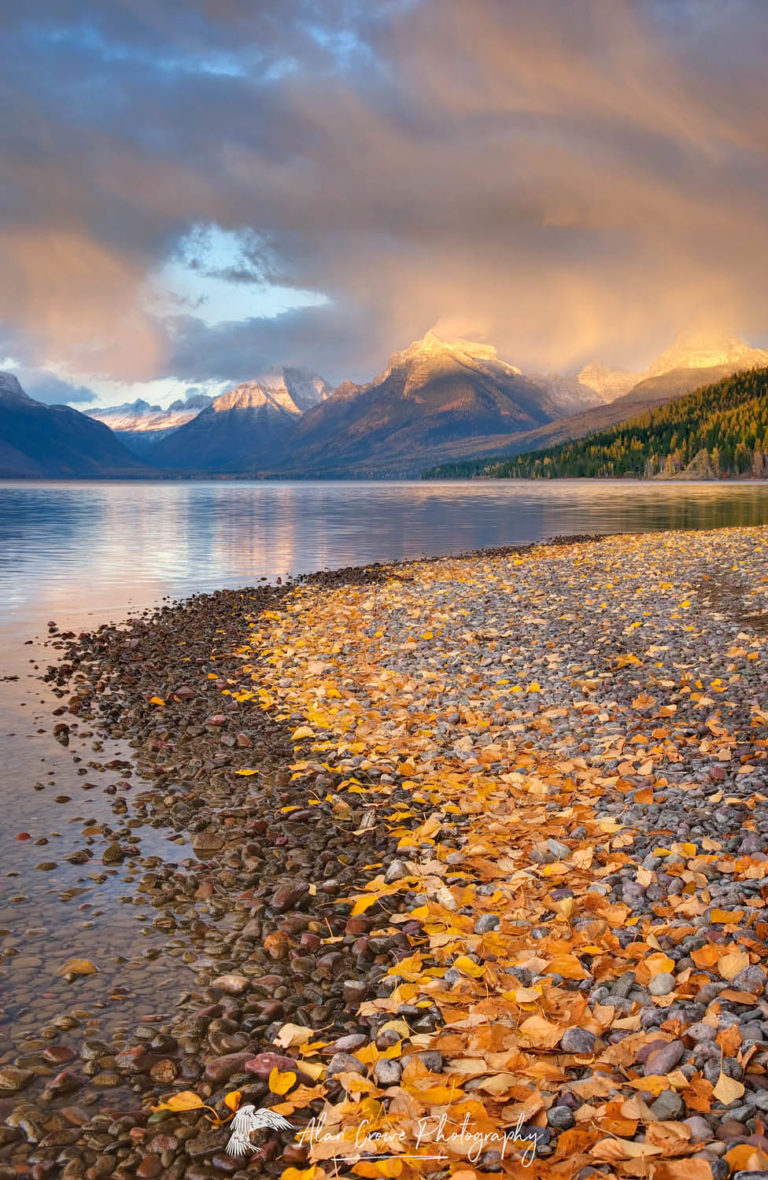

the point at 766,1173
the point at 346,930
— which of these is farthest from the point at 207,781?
the point at 766,1173

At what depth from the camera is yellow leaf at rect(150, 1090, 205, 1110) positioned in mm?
5824

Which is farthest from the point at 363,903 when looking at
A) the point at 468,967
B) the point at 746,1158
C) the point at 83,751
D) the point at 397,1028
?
the point at 83,751

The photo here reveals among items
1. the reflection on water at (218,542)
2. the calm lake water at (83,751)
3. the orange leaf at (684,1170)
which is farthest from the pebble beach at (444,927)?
the reflection on water at (218,542)

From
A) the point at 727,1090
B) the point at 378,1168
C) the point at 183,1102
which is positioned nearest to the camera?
the point at 378,1168

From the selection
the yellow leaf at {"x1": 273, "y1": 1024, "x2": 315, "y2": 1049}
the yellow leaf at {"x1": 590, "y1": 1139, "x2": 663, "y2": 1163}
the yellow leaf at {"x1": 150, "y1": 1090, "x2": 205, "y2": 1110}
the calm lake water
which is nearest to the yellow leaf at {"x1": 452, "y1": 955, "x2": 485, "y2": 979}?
the yellow leaf at {"x1": 273, "y1": 1024, "x2": 315, "y2": 1049}

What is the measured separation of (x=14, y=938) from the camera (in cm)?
838

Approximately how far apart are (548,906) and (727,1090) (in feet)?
9.49

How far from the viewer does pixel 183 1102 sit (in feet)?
19.2

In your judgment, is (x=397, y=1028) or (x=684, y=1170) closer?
(x=684, y=1170)

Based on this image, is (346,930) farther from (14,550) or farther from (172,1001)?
(14,550)

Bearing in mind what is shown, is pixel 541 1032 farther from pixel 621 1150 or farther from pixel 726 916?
pixel 726 916

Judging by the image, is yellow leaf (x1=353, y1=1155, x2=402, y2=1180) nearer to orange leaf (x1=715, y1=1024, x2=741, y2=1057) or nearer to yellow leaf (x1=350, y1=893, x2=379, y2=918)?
orange leaf (x1=715, y1=1024, x2=741, y2=1057)

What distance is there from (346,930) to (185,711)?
932 cm

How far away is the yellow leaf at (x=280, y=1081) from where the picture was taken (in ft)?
19.3
